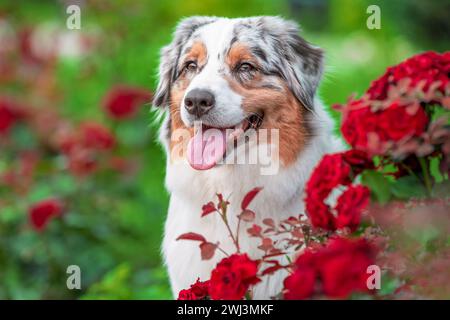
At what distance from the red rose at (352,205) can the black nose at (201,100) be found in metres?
1.05

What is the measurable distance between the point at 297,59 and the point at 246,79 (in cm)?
29

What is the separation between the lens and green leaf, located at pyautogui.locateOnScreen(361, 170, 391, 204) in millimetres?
2098

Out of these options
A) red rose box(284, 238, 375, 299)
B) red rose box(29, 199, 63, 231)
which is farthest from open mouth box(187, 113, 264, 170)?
red rose box(29, 199, 63, 231)

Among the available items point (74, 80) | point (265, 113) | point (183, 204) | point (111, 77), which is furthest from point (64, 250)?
point (74, 80)

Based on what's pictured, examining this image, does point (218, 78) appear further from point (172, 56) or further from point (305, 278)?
point (305, 278)

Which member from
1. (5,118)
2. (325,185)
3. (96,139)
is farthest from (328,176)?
(5,118)

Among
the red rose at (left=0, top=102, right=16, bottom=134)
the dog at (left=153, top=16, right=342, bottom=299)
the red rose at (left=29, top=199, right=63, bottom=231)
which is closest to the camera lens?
the dog at (left=153, top=16, right=342, bottom=299)

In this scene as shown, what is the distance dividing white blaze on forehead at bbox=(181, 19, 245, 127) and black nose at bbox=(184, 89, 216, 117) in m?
0.02

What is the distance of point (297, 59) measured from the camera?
3305mm

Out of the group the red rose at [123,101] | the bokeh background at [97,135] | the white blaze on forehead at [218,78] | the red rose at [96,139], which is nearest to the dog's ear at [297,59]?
the bokeh background at [97,135]

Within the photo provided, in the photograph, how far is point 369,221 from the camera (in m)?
2.13

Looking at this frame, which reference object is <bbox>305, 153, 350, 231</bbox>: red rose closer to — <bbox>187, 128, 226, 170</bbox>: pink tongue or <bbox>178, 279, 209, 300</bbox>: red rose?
<bbox>178, 279, 209, 300</bbox>: red rose
